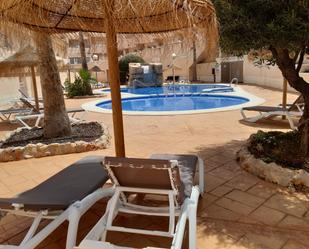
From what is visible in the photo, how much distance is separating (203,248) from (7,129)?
842cm

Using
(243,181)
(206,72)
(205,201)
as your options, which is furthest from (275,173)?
(206,72)

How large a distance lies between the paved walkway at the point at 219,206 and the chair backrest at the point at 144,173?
0.62 meters

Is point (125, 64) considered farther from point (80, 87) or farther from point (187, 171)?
point (187, 171)

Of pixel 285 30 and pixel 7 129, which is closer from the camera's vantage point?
pixel 285 30

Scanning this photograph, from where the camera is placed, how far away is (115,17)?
4.02 m

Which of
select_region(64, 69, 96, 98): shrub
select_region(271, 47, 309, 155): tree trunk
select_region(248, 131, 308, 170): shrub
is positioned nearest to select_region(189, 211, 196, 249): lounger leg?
select_region(248, 131, 308, 170): shrub

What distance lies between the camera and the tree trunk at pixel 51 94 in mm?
6434

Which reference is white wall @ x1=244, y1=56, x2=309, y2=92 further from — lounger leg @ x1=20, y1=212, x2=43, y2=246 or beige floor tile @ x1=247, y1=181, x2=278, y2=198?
lounger leg @ x1=20, y1=212, x2=43, y2=246

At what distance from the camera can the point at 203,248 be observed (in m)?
2.73

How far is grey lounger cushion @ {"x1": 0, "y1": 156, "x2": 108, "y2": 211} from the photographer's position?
2.50 m

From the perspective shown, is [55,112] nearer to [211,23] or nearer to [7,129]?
[7,129]

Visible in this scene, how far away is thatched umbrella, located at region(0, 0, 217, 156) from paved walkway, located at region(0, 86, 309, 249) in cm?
124

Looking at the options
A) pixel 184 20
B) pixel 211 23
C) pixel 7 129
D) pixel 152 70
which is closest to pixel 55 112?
pixel 7 129

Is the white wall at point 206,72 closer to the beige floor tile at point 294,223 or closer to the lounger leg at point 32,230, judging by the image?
the beige floor tile at point 294,223
